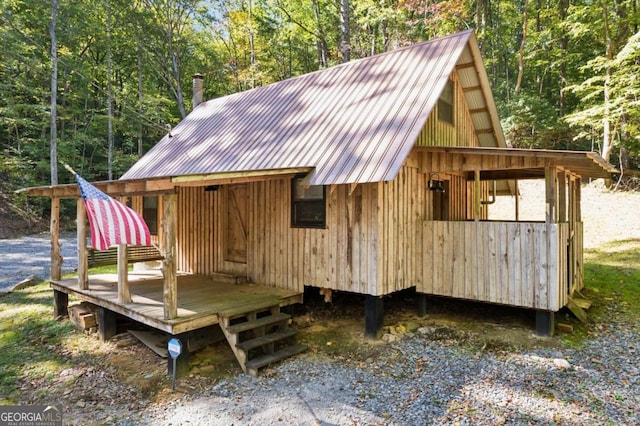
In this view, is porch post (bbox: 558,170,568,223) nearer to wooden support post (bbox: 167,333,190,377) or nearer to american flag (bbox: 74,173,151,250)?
wooden support post (bbox: 167,333,190,377)

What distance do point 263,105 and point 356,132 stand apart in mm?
3945

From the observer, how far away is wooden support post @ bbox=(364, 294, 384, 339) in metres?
6.04

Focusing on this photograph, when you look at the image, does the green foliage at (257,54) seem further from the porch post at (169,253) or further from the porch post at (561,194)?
the porch post at (169,253)

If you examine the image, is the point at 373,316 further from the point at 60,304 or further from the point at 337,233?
the point at 60,304

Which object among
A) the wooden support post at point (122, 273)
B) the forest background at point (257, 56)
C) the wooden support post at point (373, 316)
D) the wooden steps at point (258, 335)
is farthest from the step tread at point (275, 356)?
the forest background at point (257, 56)

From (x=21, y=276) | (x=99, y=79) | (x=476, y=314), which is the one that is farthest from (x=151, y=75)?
(x=476, y=314)

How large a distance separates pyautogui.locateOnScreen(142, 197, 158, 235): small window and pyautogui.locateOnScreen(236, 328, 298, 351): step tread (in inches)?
216

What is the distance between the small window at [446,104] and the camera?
7.85 meters

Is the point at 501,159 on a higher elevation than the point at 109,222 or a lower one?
higher

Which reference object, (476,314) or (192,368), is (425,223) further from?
(192,368)

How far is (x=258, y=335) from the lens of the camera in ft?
18.7

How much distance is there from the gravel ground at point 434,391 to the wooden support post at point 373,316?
48cm

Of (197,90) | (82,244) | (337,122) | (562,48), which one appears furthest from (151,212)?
(562,48)

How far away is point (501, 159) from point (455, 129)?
2.63m
